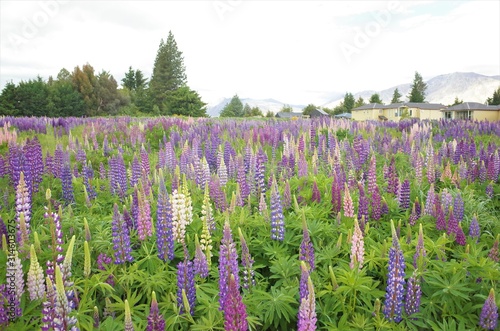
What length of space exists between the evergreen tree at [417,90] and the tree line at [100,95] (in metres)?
66.8

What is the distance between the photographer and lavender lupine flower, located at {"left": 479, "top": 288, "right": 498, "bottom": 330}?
2.34 m

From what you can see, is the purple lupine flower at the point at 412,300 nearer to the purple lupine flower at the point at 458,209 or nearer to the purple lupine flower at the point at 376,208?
the purple lupine flower at the point at 376,208

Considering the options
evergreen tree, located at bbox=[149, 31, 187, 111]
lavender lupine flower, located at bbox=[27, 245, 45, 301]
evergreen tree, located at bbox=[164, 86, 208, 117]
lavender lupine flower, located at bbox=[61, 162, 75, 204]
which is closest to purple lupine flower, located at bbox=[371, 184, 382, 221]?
lavender lupine flower, located at bbox=[27, 245, 45, 301]

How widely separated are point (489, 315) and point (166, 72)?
67.3 metres

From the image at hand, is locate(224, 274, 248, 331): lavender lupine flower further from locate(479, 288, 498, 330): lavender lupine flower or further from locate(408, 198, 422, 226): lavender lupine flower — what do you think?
locate(408, 198, 422, 226): lavender lupine flower

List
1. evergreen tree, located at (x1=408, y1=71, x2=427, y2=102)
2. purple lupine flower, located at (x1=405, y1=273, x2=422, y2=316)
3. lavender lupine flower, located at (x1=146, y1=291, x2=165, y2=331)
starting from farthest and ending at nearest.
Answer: evergreen tree, located at (x1=408, y1=71, x2=427, y2=102)
purple lupine flower, located at (x1=405, y1=273, x2=422, y2=316)
lavender lupine flower, located at (x1=146, y1=291, x2=165, y2=331)

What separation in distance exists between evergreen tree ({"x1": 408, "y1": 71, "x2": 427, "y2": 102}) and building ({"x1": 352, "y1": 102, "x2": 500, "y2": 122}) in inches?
217

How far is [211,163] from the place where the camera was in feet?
21.4

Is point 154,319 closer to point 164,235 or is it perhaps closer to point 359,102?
point 164,235

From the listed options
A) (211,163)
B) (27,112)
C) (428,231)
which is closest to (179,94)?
(27,112)

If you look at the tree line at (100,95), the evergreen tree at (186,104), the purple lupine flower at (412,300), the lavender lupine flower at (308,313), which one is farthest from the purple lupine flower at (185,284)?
the evergreen tree at (186,104)

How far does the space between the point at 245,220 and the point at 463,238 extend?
2165 mm

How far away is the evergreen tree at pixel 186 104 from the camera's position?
5395cm

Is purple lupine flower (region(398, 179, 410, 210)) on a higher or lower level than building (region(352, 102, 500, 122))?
lower
